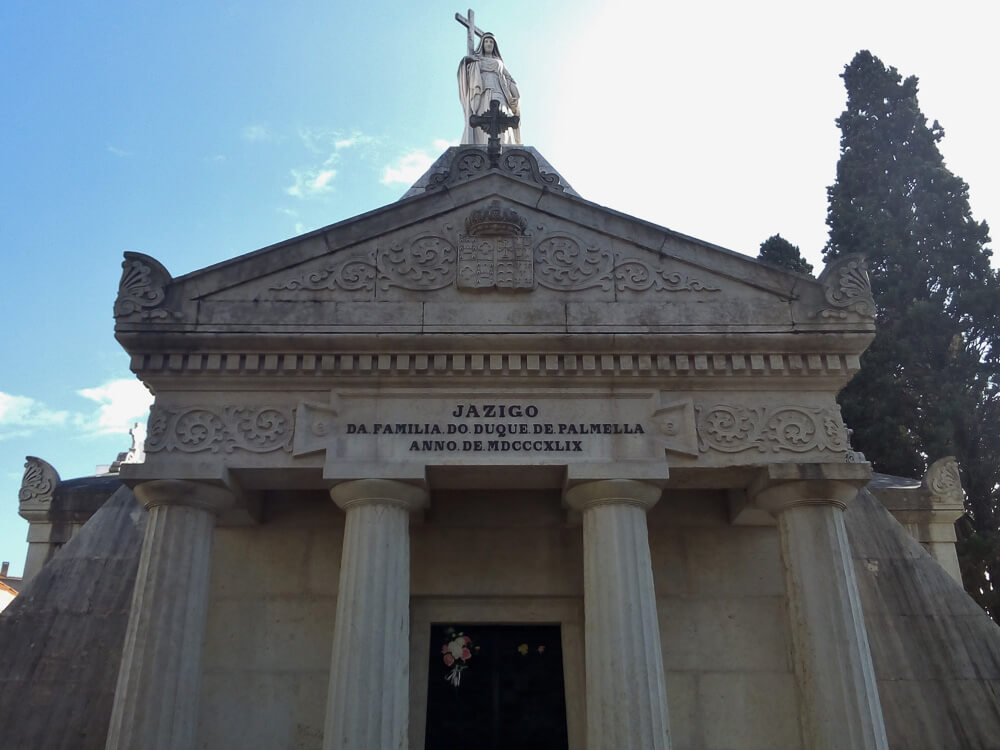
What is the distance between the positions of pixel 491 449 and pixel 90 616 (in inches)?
229

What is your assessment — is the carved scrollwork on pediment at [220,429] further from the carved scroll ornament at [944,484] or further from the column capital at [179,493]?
the carved scroll ornament at [944,484]

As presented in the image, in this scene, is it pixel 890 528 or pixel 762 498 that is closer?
pixel 762 498

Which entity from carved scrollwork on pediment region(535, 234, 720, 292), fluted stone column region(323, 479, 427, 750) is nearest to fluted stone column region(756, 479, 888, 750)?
carved scrollwork on pediment region(535, 234, 720, 292)

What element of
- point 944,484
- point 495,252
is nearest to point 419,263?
point 495,252

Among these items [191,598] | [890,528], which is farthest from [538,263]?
[890,528]

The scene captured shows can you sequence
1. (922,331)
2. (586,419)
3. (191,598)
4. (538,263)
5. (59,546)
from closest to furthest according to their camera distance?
1. (191,598)
2. (586,419)
3. (538,263)
4. (59,546)
5. (922,331)

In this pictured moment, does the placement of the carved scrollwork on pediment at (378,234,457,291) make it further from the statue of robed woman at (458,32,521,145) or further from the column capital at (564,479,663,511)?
the statue of robed woman at (458,32,521,145)

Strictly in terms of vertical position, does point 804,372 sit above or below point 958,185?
below

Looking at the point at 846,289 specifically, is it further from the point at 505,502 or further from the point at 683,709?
the point at 683,709

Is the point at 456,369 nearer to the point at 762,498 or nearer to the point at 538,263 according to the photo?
the point at 538,263

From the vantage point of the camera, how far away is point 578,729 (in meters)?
9.84

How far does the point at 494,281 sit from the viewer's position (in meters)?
9.73

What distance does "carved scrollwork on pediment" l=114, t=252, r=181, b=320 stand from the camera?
9.41 meters

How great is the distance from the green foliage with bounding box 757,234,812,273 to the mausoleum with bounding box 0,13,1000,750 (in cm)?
1670
